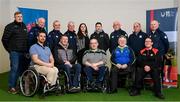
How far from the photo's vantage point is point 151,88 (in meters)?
5.13

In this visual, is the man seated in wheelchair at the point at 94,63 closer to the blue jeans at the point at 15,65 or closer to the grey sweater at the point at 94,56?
the grey sweater at the point at 94,56

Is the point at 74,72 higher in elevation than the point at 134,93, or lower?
higher

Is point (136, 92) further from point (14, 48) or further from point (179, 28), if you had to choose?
point (179, 28)

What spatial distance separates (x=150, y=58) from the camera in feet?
15.6

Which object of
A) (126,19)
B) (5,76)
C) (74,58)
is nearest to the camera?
(74,58)

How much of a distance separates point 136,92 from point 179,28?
2.71 meters

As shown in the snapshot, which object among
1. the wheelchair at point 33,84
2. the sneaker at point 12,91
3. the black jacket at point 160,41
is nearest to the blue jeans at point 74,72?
the wheelchair at point 33,84

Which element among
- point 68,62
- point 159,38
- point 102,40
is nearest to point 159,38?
point 159,38

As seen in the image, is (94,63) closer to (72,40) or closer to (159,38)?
(72,40)

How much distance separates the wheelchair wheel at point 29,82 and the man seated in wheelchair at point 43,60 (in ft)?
0.42

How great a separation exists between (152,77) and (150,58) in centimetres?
33

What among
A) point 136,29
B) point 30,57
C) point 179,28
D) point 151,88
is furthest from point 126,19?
point 30,57

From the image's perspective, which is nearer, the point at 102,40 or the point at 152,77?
the point at 152,77
